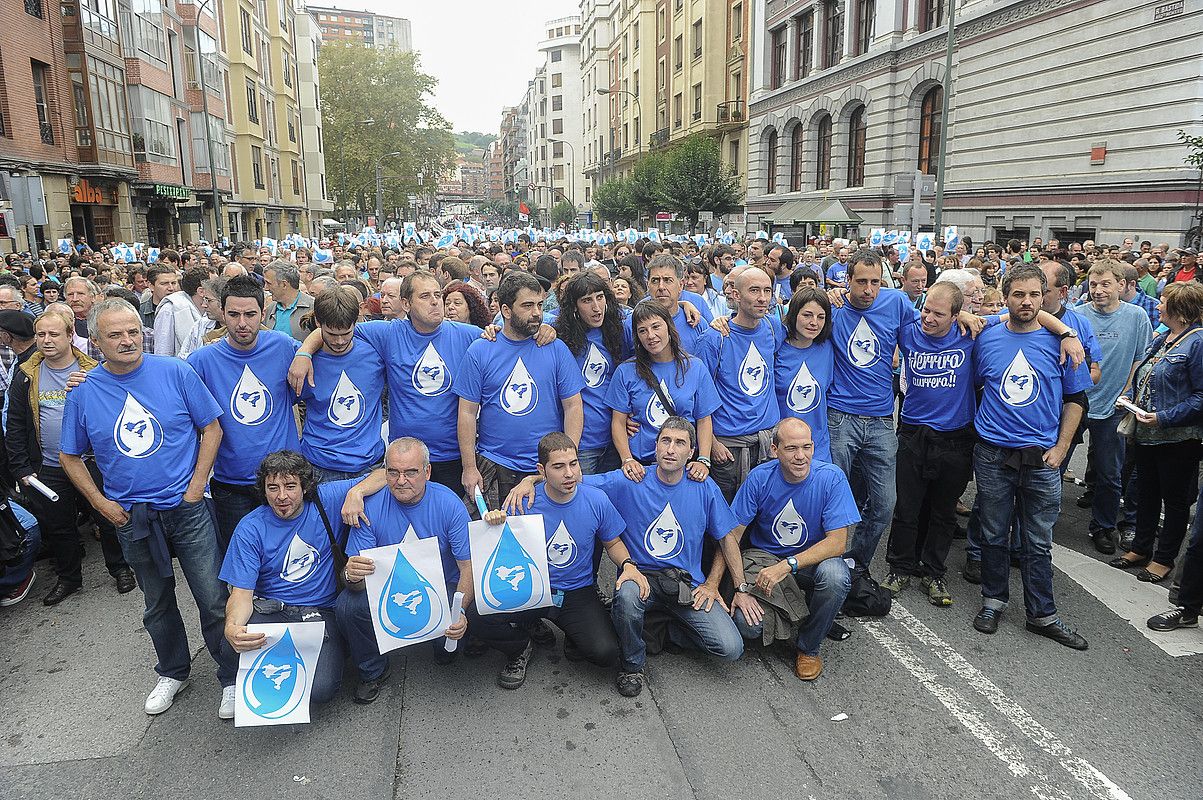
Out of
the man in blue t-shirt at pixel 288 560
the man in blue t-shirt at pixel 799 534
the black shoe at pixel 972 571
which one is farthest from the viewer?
the black shoe at pixel 972 571

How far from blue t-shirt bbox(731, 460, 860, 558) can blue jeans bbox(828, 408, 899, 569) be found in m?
0.79

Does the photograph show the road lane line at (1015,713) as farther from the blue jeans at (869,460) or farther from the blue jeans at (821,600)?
the blue jeans at (821,600)

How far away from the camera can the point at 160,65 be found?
3134cm

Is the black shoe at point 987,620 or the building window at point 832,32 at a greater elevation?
the building window at point 832,32

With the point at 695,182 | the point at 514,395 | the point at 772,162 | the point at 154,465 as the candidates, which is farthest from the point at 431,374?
the point at 772,162

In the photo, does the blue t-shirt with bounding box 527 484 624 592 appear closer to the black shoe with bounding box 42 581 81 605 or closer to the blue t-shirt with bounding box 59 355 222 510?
the blue t-shirt with bounding box 59 355 222 510

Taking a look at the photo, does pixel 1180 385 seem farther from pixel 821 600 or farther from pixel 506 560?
pixel 506 560

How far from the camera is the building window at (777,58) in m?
38.7

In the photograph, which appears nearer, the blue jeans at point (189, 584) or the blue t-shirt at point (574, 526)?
the blue jeans at point (189, 584)

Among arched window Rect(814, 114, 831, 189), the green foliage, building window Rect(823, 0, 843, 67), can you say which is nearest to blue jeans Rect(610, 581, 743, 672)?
building window Rect(823, 0, 843, 67)

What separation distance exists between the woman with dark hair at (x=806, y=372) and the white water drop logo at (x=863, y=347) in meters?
0.15

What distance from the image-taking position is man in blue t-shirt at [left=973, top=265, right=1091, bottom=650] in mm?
4895

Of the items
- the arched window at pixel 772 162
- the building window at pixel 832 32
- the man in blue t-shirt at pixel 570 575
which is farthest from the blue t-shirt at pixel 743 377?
the arched window at pixel 772 162

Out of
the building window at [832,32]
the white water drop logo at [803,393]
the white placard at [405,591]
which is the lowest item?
the white placard at [405,591]
